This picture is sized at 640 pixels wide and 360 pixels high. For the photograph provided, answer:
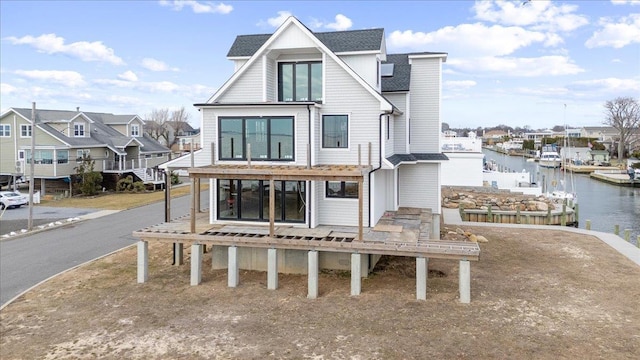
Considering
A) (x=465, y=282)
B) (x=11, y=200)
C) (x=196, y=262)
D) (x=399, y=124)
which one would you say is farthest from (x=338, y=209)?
(x=11, y=200)

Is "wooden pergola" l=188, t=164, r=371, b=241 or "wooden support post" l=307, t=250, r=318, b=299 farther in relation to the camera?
"wooden pergola" l=188, t=164, r=371, b=241

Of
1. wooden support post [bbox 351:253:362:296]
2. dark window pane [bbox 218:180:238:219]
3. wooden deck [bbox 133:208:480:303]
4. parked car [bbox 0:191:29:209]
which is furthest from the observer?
parked car [bbox 0:191:29:209]

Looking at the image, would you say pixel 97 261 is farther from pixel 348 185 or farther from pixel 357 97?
pixel 357 97

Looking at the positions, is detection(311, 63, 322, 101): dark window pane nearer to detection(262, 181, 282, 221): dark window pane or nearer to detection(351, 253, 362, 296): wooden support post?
detection(262, 181, 282, 221): dark window pane

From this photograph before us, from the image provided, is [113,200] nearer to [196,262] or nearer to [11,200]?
[11,200]

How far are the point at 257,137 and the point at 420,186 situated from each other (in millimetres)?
8364

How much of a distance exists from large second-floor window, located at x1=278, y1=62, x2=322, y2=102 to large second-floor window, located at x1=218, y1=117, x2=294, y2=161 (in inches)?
60.4

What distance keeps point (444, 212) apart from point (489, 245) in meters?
9.23

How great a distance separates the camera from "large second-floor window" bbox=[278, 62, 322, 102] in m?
16.9

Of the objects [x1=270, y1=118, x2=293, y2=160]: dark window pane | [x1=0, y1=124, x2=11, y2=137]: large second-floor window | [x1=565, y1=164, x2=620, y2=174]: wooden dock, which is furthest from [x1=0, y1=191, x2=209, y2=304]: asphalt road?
[x1=565, y1=164, x2=620, y2=174]: wooden dock

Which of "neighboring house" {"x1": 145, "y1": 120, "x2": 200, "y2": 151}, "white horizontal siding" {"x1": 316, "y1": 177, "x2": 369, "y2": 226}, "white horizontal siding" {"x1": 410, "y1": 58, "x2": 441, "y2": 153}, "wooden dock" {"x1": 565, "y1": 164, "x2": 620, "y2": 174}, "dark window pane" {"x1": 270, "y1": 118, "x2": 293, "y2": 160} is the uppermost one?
"neighboring house" {"x1": 145, "y1": 120, "x2": 200, "y2": 151}

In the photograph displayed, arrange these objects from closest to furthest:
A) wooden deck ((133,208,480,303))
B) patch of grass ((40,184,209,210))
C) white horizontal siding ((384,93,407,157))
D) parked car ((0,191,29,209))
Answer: wooden deck ((133,208,480,303))
white horizontal siding ((384,93,407,157))
parked car ((0,191,29,209))
patch of grass ((40,184,209,210))

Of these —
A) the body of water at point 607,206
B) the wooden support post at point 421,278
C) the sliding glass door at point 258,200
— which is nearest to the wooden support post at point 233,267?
the sliding glass door at point 258,200

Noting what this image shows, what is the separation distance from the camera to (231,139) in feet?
54.4
